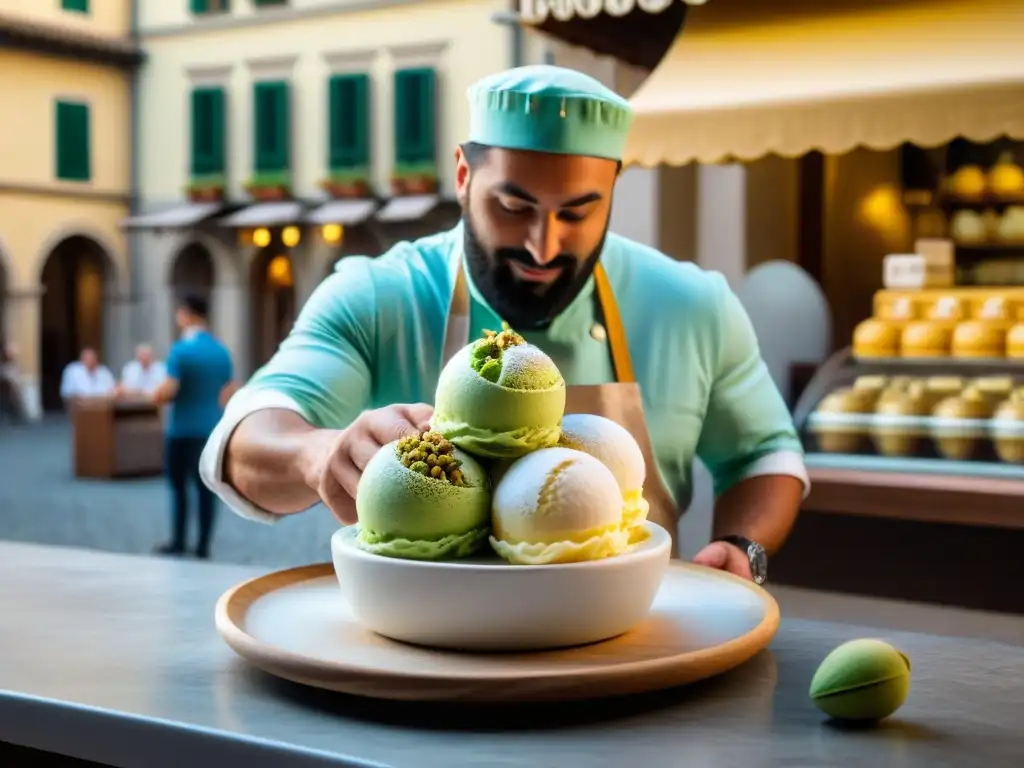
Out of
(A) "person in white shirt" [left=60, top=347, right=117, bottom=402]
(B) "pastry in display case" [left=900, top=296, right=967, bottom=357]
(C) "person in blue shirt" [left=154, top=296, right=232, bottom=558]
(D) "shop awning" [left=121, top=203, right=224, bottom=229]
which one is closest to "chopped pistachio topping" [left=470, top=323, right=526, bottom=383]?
(B) "pastry in display case" [left=900, top=296, right=967, bottom=357]

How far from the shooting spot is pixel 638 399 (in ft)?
6.38

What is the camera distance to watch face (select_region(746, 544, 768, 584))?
5.73 feet

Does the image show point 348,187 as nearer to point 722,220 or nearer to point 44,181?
point 44,181

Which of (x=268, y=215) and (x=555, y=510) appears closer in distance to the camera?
(x=555, y=510)

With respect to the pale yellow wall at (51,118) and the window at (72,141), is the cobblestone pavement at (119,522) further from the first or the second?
the window at (72,141)

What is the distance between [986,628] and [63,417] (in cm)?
1796

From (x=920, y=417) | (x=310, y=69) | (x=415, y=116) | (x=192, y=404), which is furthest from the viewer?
(x=310, y=69)

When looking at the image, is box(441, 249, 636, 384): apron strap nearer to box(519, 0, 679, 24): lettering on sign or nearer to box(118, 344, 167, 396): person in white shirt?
box(519, 0, 679, 24): lettering on sign

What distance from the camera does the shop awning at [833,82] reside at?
4.16 metres

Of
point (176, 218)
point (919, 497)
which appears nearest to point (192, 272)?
point (176, 218)

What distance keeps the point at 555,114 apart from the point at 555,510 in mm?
697

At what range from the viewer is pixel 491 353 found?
3.85 feet

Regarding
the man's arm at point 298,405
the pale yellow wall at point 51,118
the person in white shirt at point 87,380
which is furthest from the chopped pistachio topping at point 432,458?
the pale yellow wall at point 51,118

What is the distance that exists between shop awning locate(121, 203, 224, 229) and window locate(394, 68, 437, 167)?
11.4 ft
